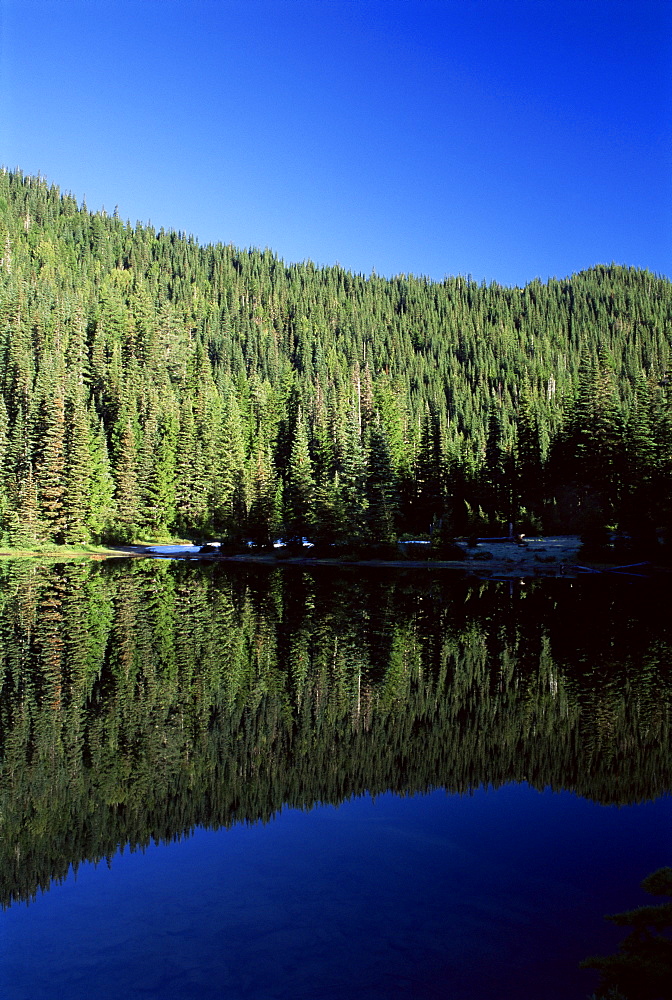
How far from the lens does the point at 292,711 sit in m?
18.8

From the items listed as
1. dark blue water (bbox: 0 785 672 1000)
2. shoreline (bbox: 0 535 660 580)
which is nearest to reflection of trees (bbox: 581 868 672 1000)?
dark blue water (bbox: 0 785 672 1000)

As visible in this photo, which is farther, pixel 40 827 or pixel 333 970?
pixel 40 827

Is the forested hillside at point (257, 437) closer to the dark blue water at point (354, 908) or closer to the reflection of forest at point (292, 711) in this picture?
the reflection of forest at point (292, 711)

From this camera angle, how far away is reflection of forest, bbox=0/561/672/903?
13492 millimetres

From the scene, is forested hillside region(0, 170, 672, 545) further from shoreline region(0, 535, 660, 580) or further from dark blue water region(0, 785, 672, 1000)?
dark blue water region(0, 785, 672, 1000)

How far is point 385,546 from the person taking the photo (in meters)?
63.4

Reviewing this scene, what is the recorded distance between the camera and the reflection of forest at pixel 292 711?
13492 mm

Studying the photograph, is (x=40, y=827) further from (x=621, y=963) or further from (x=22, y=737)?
(x=621, y=963)

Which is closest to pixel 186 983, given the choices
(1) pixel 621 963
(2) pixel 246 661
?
(1) pixel 621 963

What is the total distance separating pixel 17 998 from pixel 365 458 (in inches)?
2393

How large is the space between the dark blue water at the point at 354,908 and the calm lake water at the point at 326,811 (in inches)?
1.5

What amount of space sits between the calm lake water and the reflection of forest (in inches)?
3.1

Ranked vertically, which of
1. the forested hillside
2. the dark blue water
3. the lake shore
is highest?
the forested hillside

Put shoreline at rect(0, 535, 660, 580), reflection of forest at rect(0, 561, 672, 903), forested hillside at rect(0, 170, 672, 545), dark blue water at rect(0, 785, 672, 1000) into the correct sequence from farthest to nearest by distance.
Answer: forested hillside at rect(0, 170, 672, 545) < shoreline at rect(0, 535, 660, 580) < reflection of forest at rect(0, 561, 672, 903) < dark blue water at rect(0, 785, 672, 1000)
